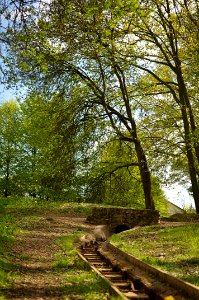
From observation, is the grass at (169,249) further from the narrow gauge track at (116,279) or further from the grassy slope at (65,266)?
the grassy slope at (65,266)

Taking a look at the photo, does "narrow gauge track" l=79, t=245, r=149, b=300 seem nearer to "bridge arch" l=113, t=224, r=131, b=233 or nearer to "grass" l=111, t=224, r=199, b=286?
"grass" l=111, t=224, r=199, b=286

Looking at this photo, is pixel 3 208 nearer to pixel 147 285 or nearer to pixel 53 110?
pixel 53 110

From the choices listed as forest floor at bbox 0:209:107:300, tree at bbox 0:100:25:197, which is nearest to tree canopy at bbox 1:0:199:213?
forest floor at bbox 0:209:107:300

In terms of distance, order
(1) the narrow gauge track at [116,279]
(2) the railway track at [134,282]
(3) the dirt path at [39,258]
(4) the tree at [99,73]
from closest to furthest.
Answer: (2) the railway track at [134,282] < (1) the narrow gauge track at [116,279] < (3) the dirt path at [39,258] < (4) the tree at [99,73]

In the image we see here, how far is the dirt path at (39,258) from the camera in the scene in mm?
9007

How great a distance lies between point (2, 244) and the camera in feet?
46.1

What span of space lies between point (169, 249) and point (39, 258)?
412 centimetres

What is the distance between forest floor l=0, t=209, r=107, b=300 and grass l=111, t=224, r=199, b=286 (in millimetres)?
2115

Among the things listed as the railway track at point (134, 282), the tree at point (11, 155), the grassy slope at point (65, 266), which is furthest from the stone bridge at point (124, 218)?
the tree at point (11, 155)

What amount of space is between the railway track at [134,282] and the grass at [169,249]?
0.44m

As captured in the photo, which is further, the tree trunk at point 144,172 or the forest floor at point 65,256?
the tree trunk at point 144,172

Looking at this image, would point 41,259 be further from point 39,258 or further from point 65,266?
point 65,266

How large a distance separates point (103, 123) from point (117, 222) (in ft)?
22.6

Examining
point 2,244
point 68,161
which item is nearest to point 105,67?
point 68,161
